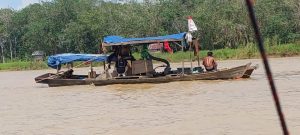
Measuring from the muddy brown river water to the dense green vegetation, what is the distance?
18.2 metres

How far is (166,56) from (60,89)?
16.7 metres

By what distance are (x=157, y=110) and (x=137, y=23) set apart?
2821cm

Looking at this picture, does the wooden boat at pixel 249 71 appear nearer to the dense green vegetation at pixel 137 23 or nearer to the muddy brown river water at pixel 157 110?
the muddy brown river water at pixel 157 110

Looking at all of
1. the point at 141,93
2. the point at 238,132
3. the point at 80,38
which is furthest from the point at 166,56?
the point at 238,132

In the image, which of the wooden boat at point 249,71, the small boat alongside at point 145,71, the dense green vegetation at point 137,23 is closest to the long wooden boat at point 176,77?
the small boat alongside at point 145,71

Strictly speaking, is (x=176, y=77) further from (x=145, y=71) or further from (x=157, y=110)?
(x=157, y=110)

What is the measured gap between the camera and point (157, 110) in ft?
33.8

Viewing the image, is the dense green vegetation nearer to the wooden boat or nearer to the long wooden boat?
the wooden boat

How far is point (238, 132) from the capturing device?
712cm

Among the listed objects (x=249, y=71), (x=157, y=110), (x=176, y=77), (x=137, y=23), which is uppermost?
(x=137, y=23)

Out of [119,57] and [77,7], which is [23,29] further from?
[119,57]

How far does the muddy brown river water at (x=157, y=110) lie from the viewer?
7926 mm

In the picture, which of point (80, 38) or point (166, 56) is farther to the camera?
point (80, 38)

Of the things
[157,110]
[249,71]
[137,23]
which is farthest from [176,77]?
[137,23]
